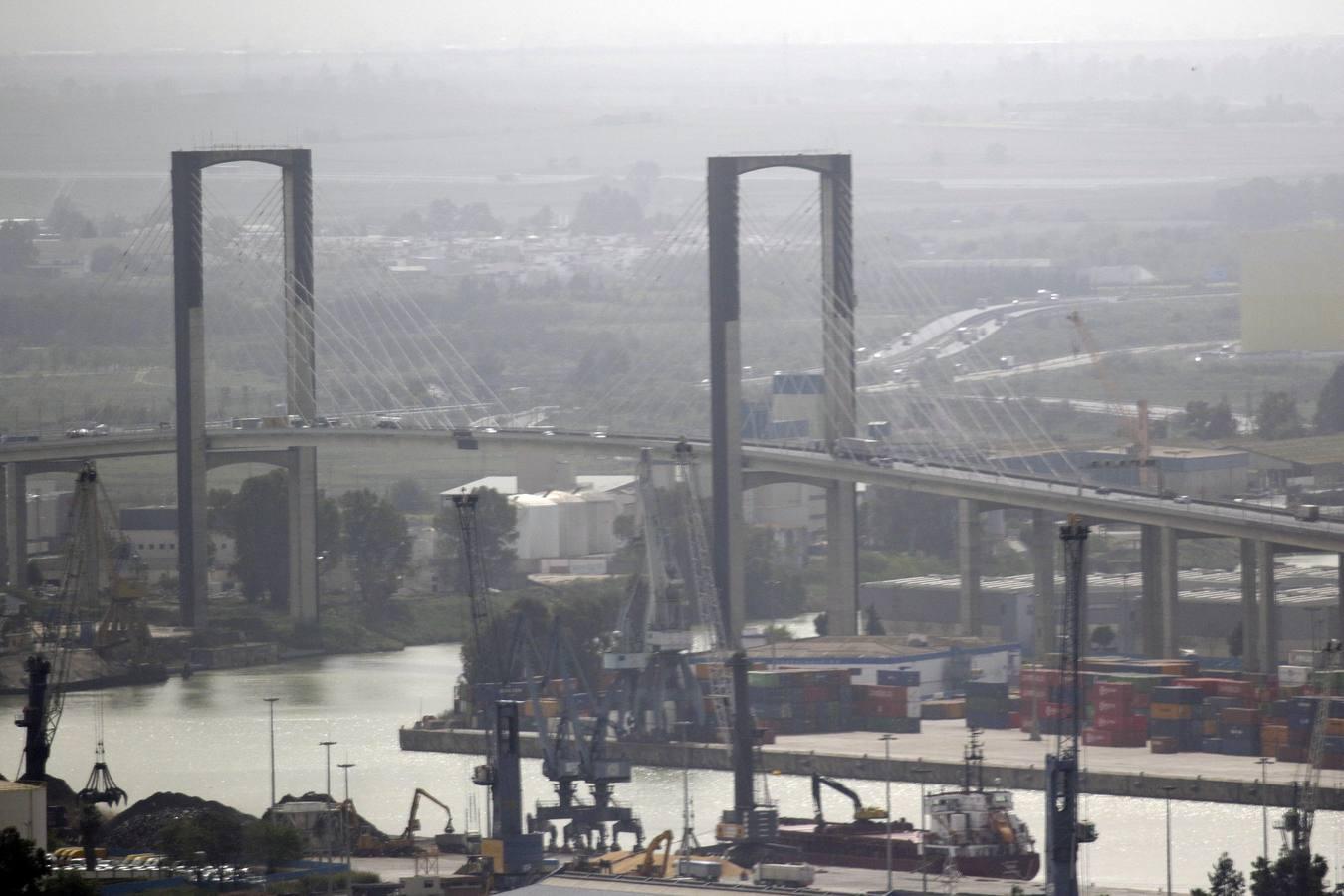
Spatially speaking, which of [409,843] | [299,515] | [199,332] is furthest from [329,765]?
[199,332]

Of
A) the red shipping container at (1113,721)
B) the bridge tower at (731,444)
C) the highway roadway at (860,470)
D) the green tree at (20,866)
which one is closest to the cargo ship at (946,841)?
the red shipping container at (1113,721)

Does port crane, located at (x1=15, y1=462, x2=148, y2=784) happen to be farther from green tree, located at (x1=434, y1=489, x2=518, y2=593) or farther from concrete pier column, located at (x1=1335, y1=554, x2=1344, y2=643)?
concrete pier column, located at (x1=1335, y1=554, x2=1344, y2=643)

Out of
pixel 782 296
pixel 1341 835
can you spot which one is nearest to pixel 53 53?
pixel 782 296

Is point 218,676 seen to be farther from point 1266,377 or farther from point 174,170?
point 1266,377

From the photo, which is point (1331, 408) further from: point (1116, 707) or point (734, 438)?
point (1116, 707)

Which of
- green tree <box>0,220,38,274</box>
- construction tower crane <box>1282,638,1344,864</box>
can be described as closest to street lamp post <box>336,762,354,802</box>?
construction tower crane <box>1282,638,1344,864</box>

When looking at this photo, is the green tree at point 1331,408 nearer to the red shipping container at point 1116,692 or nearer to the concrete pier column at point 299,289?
the concrete pier column at point 299,289
